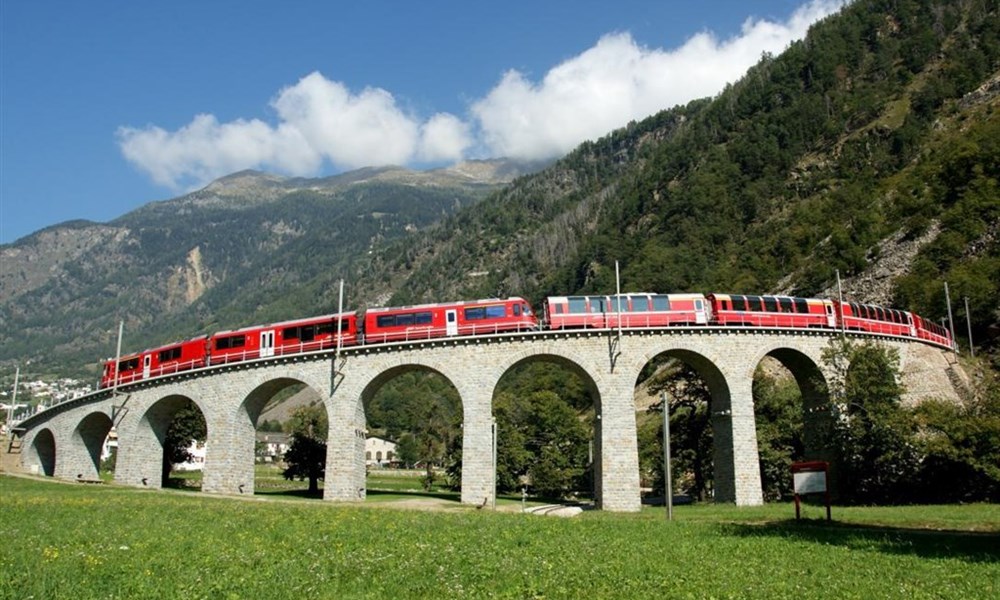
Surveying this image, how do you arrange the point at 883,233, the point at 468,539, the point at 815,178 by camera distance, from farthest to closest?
the point at 815,178, the point at 883,233, the point at 468,539

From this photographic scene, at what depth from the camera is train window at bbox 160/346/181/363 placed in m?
52.7

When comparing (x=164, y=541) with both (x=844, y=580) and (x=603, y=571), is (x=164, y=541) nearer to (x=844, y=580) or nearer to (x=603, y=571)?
(x=603, y=571)

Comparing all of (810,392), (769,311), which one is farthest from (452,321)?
(810,392)

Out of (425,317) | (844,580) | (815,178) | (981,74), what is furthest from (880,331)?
(981,74)

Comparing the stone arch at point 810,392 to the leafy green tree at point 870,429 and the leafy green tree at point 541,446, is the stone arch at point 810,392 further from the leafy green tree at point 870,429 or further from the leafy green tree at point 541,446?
the leafy green tree at point 541,446

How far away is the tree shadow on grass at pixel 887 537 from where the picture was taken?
62.0 ft

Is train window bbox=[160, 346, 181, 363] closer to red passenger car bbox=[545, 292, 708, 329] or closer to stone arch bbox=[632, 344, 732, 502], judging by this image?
red passenger car bbox=[545, 292, 708, 329]

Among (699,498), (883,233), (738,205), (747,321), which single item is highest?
(738,205)

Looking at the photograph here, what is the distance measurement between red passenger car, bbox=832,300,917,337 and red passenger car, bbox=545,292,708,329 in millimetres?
10921

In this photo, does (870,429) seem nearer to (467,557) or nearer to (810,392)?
(810,392)

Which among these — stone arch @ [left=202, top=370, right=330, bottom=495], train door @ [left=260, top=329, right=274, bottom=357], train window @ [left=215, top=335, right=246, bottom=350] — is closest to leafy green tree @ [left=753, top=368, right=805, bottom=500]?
stone arch @ [left=202, top=370, right=330, bottom=495]

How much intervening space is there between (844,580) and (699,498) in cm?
3826

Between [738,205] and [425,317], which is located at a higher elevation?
[738,205]

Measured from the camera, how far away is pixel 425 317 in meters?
46.1
